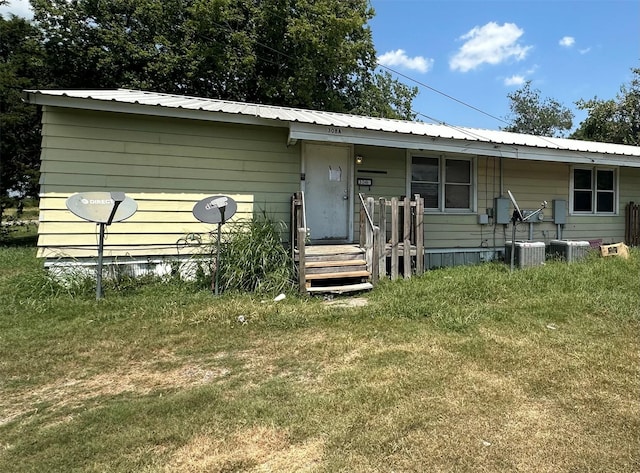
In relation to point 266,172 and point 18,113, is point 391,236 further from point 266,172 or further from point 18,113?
point 18,113

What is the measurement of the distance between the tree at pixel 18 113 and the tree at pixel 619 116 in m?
26.7

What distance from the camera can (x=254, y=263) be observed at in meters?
5.96

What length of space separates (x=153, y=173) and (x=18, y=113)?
1078cm

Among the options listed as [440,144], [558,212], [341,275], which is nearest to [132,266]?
[341,275]

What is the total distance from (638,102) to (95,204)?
26.1 metres

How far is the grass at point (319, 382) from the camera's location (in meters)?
2.27

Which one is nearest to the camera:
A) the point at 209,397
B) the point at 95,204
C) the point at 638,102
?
the point at 209,397

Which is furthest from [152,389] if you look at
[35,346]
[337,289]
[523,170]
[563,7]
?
[563,7]

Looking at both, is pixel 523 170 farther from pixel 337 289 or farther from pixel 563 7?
pixel 337 289

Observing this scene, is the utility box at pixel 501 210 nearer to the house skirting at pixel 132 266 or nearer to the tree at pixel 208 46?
the house skirting at pixel 132 266

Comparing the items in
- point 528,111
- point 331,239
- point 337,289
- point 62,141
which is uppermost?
point 528,111

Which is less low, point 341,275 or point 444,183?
point 444,183

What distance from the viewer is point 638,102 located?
70.0 feet

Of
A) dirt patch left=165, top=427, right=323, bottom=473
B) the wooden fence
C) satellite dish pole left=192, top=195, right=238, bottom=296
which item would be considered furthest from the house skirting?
dirt patch left=165, top=427, right=323, bottom=473
